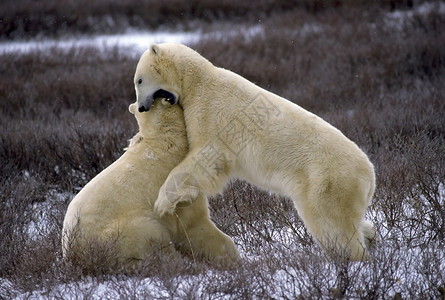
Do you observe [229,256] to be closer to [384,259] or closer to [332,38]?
[384,259]

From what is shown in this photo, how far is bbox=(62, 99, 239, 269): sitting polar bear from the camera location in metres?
3.32

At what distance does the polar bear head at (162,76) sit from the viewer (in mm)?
3793

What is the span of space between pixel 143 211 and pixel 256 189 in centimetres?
207

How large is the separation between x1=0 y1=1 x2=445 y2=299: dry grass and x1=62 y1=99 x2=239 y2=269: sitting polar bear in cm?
16

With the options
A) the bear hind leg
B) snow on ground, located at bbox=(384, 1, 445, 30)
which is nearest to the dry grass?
the bear hind leg

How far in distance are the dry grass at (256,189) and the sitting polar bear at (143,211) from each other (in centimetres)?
16

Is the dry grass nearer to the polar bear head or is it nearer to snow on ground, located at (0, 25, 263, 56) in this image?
snow on ground, located at (0, 25, 263, 56)

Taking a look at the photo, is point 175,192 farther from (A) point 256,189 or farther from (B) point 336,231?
(A) point 256,189

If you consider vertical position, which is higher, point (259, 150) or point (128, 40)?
point (259, 150)

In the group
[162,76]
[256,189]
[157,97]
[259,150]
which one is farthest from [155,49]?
[256,189]

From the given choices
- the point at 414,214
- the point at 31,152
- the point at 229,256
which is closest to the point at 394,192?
the point at 414,214

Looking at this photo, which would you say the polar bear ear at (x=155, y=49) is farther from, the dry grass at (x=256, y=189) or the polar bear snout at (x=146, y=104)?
the dry grass at (x=256, y=189)

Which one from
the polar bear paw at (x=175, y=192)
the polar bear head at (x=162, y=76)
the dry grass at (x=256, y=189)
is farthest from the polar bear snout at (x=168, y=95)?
the dry grass at (x=256, y=189)

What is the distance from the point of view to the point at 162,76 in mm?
3818
